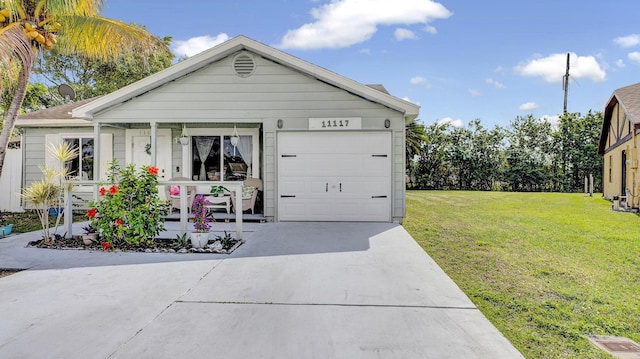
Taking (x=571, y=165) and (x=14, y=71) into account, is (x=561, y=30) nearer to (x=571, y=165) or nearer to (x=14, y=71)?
(x=571, y=165)

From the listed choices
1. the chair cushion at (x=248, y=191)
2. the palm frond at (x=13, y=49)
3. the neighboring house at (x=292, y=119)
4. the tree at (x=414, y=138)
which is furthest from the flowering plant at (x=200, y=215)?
the tree at (x=414, y=138)

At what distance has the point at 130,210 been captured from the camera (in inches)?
229

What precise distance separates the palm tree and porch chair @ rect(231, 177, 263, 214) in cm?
373

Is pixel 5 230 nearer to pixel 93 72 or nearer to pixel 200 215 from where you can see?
pixel 200 215

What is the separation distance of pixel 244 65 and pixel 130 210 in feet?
14.4

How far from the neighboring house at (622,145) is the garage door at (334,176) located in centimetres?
913

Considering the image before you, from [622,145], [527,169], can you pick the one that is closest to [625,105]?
[622,145]

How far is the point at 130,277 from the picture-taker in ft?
14.3

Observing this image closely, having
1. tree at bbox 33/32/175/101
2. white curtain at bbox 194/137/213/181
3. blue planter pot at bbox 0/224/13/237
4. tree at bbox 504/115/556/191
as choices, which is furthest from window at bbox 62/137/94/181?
tree at bbox 504/115/556/191

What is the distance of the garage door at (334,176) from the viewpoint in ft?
28.4

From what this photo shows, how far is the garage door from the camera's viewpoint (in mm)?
8648

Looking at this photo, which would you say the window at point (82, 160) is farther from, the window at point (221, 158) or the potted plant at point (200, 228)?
the potted plant at point (200, 228)

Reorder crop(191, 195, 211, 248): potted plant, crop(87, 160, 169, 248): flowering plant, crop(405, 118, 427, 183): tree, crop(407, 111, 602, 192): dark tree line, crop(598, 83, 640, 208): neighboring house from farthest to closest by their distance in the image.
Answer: crop(407, 111, 602, 192): dark tree line
crop(405, 118, 427, 183): tree
crop(598, 83, 640, 208): neighboring house
crop(191, 195, 211, 248): potted plant
crop(87, 160, 169, 248): flowering plant

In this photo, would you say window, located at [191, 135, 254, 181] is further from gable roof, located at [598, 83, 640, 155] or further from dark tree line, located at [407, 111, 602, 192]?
dark tree line, located at [407, 111, 602, 192]
